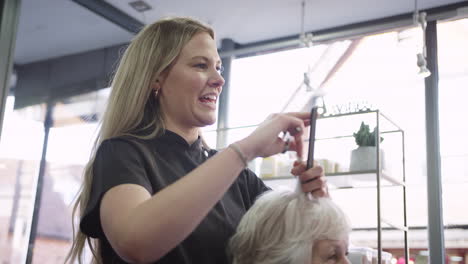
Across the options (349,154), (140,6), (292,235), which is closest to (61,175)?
(140,6)

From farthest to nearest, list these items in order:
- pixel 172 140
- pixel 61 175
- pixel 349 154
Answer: pixel 61 175, pixel 349 154, pixel 172 140

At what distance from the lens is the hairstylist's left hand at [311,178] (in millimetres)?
1221

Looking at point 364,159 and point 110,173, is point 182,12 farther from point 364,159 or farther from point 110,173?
point 110,173

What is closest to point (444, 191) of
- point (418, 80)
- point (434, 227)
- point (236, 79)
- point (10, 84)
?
point (434, 227)

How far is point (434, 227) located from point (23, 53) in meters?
3.27

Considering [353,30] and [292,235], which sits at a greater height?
A: [353,30]

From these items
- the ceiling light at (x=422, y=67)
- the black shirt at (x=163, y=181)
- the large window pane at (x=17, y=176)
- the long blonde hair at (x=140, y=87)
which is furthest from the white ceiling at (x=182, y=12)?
the black shirt at (x=163, y=181)

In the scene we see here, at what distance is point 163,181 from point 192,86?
0.23m

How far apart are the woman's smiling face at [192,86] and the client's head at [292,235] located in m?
0.26

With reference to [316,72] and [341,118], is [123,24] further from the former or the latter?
[341,118]

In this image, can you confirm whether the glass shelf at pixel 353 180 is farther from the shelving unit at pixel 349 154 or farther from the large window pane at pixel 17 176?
the large window pane at pixel 17 176

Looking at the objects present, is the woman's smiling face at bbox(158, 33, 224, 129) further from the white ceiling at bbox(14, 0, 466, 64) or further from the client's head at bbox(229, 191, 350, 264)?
the white ceiling at bbox(14, 0, 466, 64)

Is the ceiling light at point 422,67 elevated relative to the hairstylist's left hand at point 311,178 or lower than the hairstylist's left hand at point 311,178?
elevated

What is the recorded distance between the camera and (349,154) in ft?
12.1
